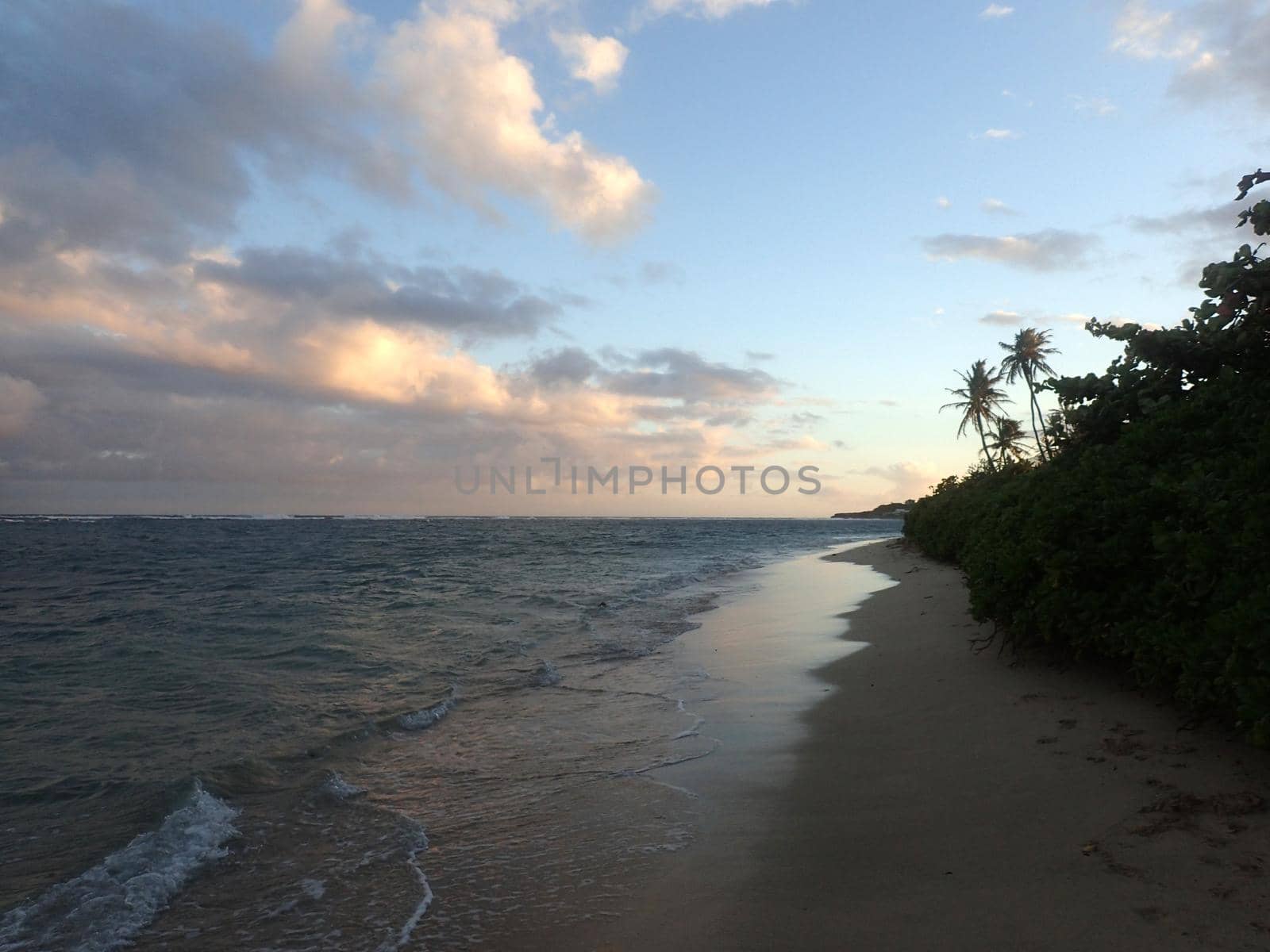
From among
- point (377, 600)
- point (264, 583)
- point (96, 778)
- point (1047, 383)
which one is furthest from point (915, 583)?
point (264, 583)

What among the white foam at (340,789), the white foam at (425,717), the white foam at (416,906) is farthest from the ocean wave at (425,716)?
the white foam at (416,906)

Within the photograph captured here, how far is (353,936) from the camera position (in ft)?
14.2

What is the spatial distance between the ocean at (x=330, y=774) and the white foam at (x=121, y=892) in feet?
0.06

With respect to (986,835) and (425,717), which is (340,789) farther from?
(986,835)

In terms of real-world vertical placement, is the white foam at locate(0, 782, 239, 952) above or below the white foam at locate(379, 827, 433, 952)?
below

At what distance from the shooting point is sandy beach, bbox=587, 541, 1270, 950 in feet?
12.2

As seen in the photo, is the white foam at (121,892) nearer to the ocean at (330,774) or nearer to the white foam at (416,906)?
the ocean at (330,774)

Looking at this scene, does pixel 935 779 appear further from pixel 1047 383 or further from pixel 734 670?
pixel 1047 383

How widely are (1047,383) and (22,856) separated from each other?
40.4 feet

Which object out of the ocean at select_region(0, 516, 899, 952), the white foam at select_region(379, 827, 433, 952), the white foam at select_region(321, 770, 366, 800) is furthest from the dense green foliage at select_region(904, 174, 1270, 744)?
the white foam at select_region(321, 770, 366, 800)

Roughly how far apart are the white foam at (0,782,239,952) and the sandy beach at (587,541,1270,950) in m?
2.84

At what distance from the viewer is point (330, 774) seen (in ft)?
24.1

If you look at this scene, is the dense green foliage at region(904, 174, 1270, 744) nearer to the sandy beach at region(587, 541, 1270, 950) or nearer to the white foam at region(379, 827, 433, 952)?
the sandy beach at region(587, 541, 1270, 950)

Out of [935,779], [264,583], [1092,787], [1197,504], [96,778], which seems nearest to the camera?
[1092,787]
